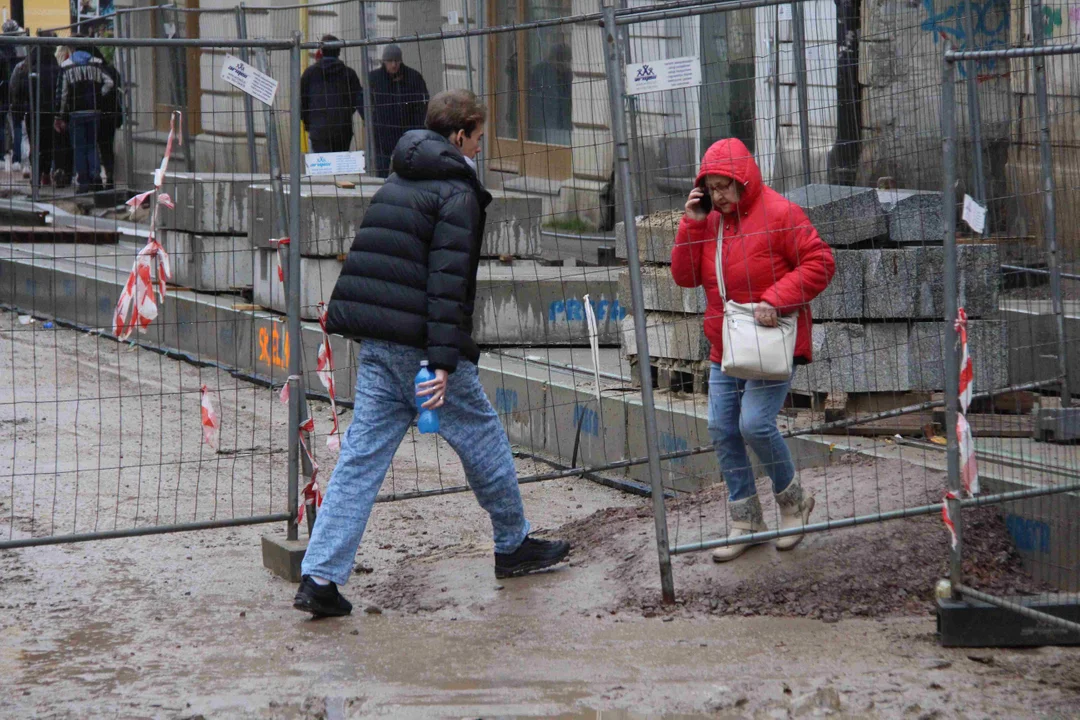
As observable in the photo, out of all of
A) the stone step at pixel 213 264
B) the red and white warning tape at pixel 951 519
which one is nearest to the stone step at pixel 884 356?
the red and white warning tape at pixel 951 519

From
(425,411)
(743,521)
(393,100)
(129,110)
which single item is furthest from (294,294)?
(129,110)

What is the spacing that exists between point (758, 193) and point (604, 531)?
6.15 feet

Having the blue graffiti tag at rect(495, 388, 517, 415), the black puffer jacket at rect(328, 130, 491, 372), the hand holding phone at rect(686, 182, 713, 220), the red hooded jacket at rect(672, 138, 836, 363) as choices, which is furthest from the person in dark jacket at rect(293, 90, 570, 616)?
the blue graffiti tag at rect(495, 388, 517, 415)

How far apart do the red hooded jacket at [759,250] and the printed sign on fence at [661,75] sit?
0.30m

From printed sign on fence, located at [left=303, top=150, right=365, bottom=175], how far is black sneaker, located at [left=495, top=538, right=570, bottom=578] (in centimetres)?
185

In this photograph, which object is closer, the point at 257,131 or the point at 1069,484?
the point at 1069,484

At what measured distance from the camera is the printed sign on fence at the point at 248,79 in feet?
19.2

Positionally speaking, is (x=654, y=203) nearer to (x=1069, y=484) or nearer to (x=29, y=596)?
(x=1069, y=484)

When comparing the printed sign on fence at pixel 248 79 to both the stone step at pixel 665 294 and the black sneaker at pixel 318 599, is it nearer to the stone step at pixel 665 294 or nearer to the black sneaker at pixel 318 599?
the black sneaker at pixel 318 599

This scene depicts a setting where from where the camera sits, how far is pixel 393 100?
24.8ft

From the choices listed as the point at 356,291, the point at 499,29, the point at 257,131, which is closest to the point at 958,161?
the point at 499,29

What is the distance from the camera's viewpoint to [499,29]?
236 inches

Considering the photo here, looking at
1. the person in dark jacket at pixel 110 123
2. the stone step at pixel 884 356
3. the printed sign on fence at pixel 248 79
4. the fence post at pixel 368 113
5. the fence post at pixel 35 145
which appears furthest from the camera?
the fence post at pixel 35 145

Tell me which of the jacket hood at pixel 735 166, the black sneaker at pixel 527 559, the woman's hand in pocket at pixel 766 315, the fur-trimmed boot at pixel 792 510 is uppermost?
the jacket hood at pixel 735 166
